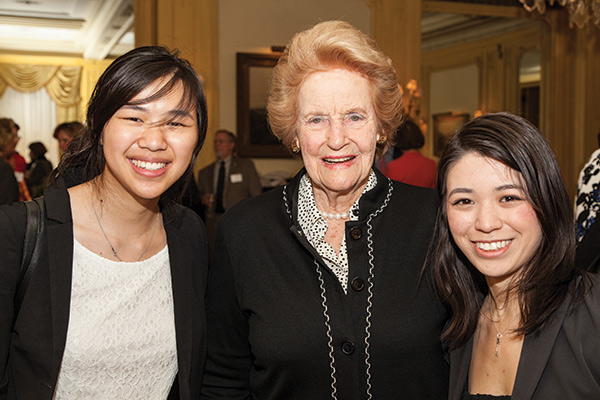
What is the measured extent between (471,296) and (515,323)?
0.19 meters

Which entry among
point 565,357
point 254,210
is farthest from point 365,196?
point 565,357

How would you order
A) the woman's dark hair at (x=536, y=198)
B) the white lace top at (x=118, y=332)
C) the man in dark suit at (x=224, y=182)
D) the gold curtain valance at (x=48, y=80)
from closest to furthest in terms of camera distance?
1. the woman's dark hair at (x=536, y=198)
2. the white lace top at (x=118, y=332)
3. the man in dark suit at (x=224, y=182)
4. the gold curtain valance at (x=48, y=80)

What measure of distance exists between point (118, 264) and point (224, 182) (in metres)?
5.08

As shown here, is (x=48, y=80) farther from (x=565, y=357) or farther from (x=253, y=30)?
(x=565, y=357)

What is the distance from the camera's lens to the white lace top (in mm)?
1803

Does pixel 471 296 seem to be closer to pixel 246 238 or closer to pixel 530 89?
pixel 246 238

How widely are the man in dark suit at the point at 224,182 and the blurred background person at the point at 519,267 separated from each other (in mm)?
5170

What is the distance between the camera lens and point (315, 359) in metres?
1.77

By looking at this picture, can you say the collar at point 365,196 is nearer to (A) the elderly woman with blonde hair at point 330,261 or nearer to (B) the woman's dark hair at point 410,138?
(A) the elderly woman with blonde hair at point 330,261

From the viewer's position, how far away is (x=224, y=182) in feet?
22.9

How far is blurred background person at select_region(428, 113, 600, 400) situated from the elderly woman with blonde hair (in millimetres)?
180

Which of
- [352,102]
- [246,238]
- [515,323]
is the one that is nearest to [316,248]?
[246,238]

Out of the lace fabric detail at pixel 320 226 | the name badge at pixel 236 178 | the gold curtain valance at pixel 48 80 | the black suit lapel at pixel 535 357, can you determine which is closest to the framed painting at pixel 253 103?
the name badge at pixel 236 178

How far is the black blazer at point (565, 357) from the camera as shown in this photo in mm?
1454
